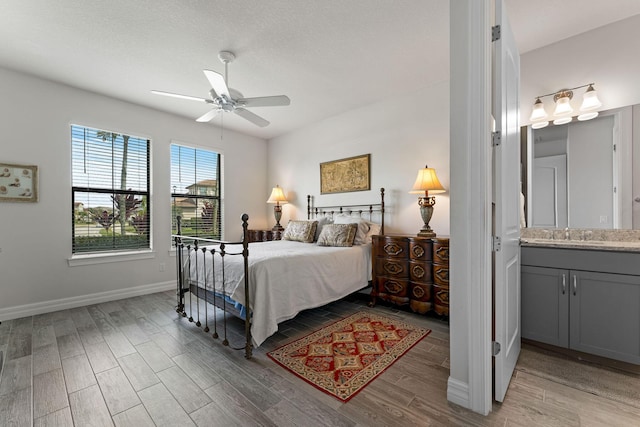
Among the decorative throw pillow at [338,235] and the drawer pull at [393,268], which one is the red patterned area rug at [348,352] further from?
the decorative throw pillow at [338,235]

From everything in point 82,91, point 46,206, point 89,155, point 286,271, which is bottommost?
point 286,271

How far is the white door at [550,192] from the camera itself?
2.60 metres

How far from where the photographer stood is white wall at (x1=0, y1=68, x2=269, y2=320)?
305 cm

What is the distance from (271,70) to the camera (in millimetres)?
3066

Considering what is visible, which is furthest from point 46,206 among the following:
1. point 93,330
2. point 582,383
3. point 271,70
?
point 582,383

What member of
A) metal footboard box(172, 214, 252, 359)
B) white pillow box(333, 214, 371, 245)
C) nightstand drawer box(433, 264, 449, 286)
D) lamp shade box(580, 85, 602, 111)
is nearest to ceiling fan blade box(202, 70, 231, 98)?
metal footboard box(172, 214, 252, 359)

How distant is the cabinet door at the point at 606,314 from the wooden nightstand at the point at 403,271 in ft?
3.89

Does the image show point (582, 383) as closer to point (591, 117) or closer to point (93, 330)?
point (591, 117)

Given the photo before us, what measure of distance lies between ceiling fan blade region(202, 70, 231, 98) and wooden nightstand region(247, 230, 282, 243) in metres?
2.77

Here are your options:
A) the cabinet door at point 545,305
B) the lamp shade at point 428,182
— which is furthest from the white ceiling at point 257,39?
the cabinet door at point 545,305

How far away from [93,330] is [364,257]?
3059 millimetres

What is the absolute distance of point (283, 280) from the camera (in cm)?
242

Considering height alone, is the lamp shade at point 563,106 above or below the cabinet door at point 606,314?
above

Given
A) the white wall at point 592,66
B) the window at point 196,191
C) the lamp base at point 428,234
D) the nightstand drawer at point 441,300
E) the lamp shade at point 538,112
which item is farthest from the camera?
the window at point 196,191
